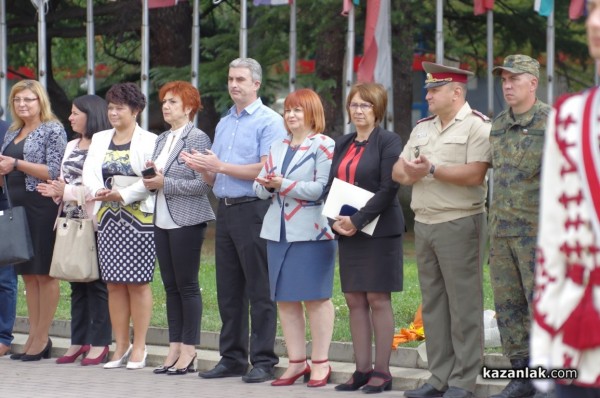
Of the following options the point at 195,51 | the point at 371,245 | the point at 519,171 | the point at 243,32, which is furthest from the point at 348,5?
the point at 519,171

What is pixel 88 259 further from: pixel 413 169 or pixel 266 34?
pixel 266 34

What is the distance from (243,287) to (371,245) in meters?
1.31

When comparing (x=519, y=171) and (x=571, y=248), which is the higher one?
(x=519, y=171)

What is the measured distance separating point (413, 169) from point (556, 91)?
23.7 metres

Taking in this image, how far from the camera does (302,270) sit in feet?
27.8

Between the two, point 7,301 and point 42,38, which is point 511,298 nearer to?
point 7,301

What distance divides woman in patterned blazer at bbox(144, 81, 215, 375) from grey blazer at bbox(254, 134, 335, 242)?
713mm

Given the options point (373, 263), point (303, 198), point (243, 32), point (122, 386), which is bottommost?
point (122, 386)

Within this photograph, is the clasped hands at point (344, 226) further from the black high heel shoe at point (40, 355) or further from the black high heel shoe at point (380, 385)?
the black high heel shoe at point (40, 355)

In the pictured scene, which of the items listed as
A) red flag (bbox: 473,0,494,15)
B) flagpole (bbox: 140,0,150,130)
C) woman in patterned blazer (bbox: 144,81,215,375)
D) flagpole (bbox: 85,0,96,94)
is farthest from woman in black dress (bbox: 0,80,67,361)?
red flag (bbox: 473,0,494,15)

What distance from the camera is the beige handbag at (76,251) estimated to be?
945 cm

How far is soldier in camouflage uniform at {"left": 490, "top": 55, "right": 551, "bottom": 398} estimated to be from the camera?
7301 millimetres

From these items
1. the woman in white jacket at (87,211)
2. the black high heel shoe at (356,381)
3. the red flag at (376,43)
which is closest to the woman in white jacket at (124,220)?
the woman in white jacket at (87,211)

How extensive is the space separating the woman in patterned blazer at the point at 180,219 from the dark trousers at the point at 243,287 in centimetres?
20
